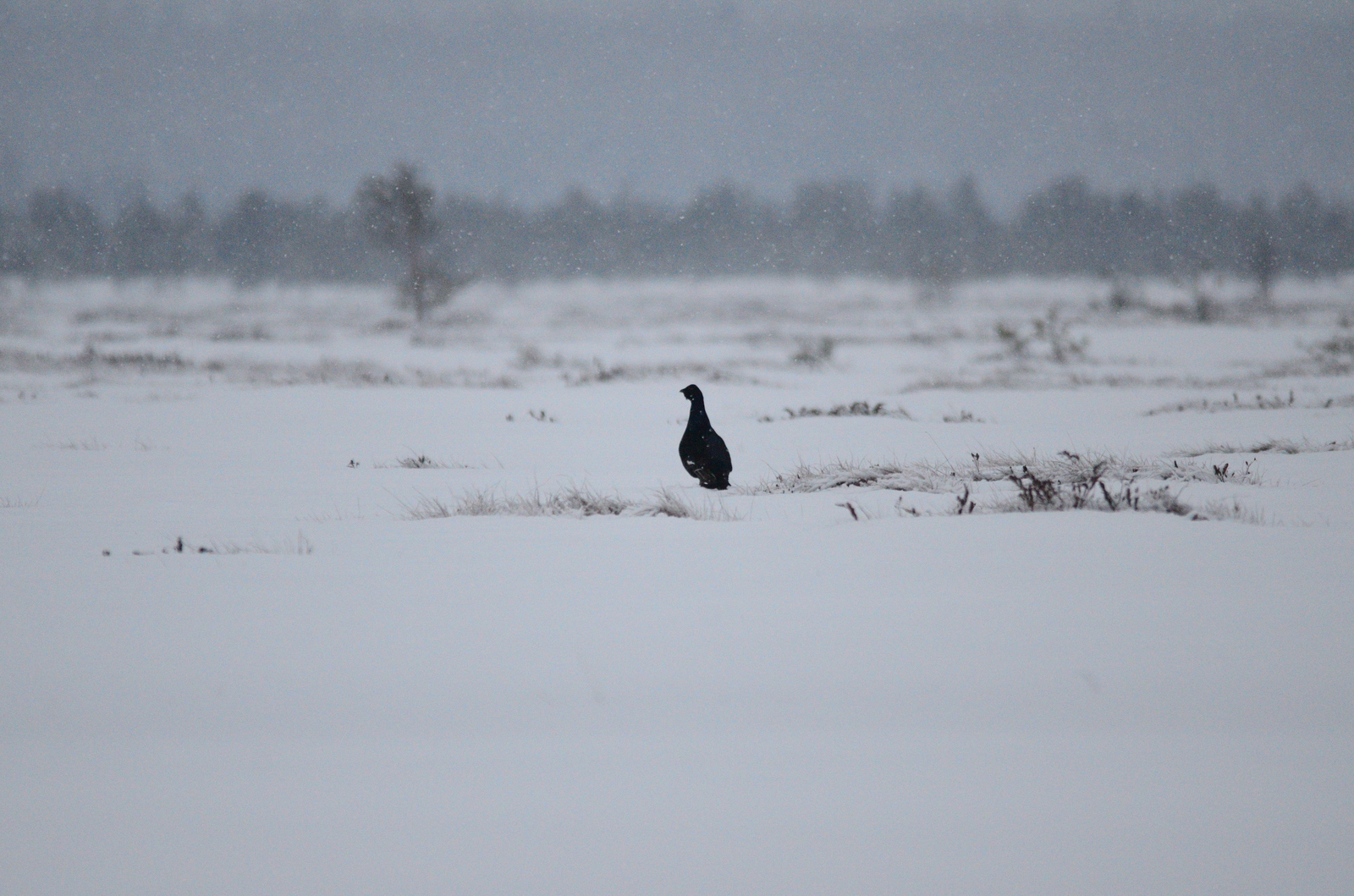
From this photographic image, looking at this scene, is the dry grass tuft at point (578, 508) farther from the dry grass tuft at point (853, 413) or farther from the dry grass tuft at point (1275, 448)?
the dry grass tuft at point (853, 413)

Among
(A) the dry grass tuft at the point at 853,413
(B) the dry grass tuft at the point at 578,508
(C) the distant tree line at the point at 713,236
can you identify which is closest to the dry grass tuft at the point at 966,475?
(B) the dry grass tuft at the point at 578,508

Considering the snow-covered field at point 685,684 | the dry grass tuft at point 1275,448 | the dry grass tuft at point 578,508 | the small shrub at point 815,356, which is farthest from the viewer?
the small shrub at point 815,356

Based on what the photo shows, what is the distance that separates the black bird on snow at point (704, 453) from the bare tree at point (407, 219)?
29.2 m

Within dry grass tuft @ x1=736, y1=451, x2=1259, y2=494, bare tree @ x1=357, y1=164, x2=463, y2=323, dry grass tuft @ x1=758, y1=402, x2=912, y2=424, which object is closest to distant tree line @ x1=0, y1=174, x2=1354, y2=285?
bare tree @ x1=357, y1=164, x2=463, y2=323

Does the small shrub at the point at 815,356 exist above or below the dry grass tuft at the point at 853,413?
above

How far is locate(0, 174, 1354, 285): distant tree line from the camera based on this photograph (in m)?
81.9

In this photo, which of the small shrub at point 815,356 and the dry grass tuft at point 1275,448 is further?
the small shrub at point 815,356

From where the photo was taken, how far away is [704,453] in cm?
683

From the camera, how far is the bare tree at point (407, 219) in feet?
114

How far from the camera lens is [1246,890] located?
6.91 feet

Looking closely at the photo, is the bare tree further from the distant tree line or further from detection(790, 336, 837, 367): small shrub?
the distant tree line

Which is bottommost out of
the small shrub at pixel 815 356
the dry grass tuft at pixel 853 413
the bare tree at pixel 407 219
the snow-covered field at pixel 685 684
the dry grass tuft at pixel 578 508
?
the snow-covered field at pixel 685 684

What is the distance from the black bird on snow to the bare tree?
95.8 ft

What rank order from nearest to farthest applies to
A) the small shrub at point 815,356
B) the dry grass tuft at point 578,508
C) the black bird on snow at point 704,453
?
the dry grass tuft at point 578,508 → the black bird on snow at point 704,453 → the small shrub at point 815,356
